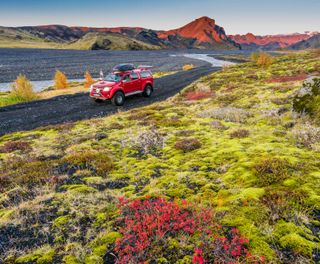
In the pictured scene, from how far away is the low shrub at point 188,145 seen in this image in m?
9.83

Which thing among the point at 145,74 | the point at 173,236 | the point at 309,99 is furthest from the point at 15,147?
the point at 145,74

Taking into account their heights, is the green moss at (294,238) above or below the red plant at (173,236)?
above

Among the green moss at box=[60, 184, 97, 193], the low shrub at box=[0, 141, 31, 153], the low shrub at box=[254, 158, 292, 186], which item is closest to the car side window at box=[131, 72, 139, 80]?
the low shrub at box=[0, 141, 31, 153]

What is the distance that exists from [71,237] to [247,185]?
4437 millimetres

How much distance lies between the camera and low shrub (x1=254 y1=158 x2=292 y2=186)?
258 inches

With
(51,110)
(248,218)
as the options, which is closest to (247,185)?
(248,218)

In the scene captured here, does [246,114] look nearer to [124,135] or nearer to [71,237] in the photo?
[124,135]

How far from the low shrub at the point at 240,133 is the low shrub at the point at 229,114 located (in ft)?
7.01

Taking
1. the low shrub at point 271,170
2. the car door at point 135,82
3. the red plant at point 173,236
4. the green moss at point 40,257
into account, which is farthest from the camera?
the car door at point 135,82

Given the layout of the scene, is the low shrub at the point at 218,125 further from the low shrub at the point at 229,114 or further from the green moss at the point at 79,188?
the green moss at the point at 79,188

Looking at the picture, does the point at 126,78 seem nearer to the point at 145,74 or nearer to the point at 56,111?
the point at 145,74

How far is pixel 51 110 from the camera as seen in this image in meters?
20.6

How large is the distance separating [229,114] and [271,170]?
768 cm

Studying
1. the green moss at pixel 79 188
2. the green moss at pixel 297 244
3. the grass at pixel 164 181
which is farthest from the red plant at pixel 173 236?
the green moss at pixel 79 188
